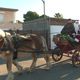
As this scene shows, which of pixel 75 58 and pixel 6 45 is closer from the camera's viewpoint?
pixel 6 45

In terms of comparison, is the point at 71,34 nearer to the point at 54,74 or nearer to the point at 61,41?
the point at 61,41

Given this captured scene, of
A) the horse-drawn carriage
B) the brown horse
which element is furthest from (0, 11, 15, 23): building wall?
the brown horse

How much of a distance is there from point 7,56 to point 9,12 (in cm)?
3863

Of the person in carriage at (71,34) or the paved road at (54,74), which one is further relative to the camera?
the person in carriage at (71,34)

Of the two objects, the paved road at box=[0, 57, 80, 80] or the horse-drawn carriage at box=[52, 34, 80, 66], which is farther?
the horse-drawn carriage at box=[52, 34, 80, 66]

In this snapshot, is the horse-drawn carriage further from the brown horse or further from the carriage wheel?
the brown horse

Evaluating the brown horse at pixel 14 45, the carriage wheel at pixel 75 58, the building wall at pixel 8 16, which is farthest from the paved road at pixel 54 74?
the building wall at pixel 8 16

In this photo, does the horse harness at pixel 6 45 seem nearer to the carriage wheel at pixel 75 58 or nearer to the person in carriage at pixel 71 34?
the person in carriage at pixel 71 34

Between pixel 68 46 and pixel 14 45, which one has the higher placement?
pixel 14 45

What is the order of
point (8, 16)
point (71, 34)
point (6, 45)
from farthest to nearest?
1. point (8, 16)
2. point (71, 34)
3. point (6, 45)

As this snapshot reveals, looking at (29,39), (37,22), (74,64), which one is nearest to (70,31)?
(74,64)

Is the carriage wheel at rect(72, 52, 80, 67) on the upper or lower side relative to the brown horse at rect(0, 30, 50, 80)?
lower

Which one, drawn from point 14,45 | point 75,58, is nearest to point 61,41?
point 75,58

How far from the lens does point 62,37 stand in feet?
37.0
